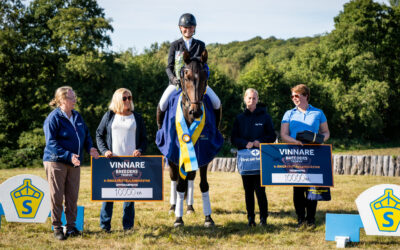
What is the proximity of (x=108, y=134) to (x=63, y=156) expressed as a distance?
777 millimetres

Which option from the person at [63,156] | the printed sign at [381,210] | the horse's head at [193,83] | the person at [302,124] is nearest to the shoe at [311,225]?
the person at [302,124]

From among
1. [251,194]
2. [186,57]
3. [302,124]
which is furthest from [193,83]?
[251,194]

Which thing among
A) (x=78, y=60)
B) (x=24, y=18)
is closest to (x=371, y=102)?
(x=78, y=60)

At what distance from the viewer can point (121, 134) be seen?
5.41m

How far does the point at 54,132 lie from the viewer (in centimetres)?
501

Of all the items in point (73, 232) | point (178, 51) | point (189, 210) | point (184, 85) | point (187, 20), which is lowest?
point (189, 210)

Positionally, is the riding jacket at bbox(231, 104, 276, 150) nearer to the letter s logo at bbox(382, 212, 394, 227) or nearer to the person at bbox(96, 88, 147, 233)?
the person at bbox(96, 88, 147, 233)

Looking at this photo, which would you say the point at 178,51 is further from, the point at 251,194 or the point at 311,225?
the point at 311,225

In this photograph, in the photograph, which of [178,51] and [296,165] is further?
[178,51]

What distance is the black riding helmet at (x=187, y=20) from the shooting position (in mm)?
5855

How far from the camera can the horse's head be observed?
196 inches

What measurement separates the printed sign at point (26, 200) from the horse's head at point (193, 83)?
7.97ft

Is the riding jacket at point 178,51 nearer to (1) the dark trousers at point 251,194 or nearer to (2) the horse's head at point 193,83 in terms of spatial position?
(2) the horse's head at point 193,83

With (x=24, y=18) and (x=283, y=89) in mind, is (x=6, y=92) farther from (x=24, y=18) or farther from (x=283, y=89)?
(x=283, y=89)
